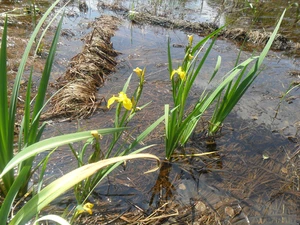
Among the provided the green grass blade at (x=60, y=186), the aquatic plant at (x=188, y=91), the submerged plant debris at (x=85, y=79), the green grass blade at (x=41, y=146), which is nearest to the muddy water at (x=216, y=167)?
the submerged plant debris at (x=85, y=79)

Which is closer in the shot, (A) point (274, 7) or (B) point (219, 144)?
(B) point (219, 144)

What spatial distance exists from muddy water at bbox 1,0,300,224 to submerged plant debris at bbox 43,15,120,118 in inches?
4.6

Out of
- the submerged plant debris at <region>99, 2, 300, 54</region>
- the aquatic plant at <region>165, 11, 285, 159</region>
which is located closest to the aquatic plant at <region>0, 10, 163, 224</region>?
the aquatic plant at <region>165, 11, 285, 159</region>

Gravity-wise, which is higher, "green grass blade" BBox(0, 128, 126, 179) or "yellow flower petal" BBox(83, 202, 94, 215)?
"green grass blade" BBox(0, 128, 126, 179)

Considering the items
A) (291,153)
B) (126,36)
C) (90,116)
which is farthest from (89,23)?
(291,153)

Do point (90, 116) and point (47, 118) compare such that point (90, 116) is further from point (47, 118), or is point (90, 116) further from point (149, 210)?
point (149, 210)

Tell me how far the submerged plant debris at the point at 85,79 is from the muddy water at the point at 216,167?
12 centimetres

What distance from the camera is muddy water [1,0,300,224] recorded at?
1.75 meters

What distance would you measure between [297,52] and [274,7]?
3.14 meters

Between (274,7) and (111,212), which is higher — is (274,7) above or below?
above

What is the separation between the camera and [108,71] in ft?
11.3

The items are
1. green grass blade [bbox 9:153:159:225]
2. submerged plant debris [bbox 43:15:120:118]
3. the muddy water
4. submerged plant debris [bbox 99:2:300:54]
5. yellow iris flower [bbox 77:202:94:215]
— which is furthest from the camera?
submerged plant debris [bbox 99:2:300:54]

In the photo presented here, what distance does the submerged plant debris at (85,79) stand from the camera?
253cm

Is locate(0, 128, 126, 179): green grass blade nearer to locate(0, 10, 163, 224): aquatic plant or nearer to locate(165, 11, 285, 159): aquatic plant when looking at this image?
locate(0, 10, 163, 224): aquatic plant
